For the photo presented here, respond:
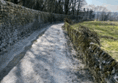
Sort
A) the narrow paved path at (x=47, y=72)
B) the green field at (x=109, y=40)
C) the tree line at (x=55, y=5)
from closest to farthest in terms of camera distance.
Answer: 1. the narrow paved path at (x=47, y=72)
2. the green field at (x=109, y=40)
3. the tree line at (x=55, y=5)

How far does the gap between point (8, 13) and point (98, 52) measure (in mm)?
5790

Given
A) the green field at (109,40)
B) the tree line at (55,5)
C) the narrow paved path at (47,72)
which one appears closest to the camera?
the narrow paved path at (47,72)

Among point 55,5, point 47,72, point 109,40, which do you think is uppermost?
point 55,5

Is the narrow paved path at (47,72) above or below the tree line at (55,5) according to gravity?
below

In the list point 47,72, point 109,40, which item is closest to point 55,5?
point 109,40

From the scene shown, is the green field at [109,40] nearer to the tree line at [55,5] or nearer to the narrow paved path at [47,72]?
the narrow paved path at [47,72]

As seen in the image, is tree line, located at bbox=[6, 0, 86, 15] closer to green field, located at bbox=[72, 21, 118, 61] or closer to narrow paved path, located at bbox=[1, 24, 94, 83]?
green field, located at bbox=[72, 21, 118, 61]

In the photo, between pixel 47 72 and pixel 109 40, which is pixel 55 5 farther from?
pixel 47 72

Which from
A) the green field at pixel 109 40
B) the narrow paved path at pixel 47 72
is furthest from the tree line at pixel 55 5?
the narrow paved path at pixel 47 72

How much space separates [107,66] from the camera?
2.82 m

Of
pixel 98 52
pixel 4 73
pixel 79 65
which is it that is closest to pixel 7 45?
pixel 4 73

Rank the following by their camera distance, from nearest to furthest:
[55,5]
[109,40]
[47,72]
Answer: [47,72] < [109,40] < [55,5]

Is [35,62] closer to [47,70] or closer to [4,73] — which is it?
[47,70]

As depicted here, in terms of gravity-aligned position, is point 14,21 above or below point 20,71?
above
